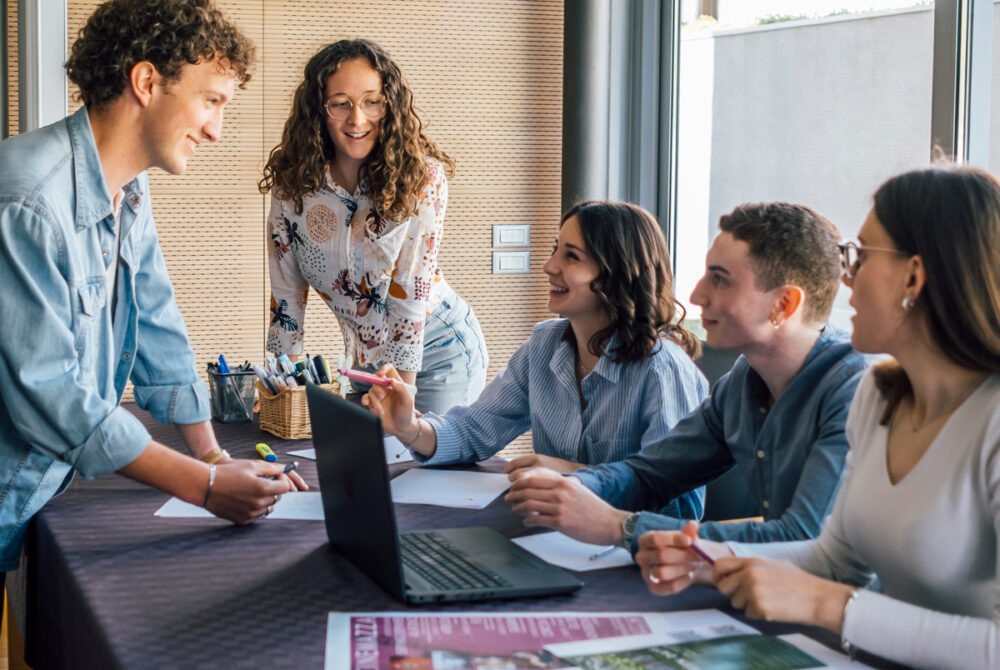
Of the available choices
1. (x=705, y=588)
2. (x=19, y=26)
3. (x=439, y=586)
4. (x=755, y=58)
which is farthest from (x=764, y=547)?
(x=19, y=26)

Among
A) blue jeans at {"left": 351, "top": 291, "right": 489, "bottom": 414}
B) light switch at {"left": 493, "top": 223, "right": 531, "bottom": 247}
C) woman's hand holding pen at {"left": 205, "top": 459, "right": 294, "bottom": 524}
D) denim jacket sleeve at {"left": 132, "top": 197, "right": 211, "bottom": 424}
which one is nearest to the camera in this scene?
woman's hand holding pen at {"left": 205, "top": 459, "right": 294, "bottom": 524}

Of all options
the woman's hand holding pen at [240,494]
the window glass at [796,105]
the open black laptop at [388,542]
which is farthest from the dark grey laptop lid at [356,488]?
the window glass at [796,105]

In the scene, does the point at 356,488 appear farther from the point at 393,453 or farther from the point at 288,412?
the point at 288,412

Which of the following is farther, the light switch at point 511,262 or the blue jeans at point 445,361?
the light switch at point 511,262

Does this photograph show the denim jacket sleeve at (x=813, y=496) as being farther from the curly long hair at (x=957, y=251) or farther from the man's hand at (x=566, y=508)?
the curly long hair at (x=957, y=251)

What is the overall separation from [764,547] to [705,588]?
0.41 feet

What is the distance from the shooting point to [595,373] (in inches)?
82.3

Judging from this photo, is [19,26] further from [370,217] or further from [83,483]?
[83,483]

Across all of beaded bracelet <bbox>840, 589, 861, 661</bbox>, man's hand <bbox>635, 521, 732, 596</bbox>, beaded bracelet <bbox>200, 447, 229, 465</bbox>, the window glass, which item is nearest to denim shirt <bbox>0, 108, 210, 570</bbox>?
beaded bracelet <bbox>200, 447, 229, 465</bbox>

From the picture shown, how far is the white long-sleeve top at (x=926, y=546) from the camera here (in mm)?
1111

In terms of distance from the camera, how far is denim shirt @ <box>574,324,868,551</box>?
5.07 ft

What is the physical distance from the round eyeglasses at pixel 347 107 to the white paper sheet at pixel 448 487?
0.97 meters

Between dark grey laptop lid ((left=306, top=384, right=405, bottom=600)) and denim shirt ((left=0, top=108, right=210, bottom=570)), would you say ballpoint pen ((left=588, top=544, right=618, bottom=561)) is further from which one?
denim shirt ((left=0, top=108, right=210, bottom=570))

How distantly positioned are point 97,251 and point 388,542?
755mm
